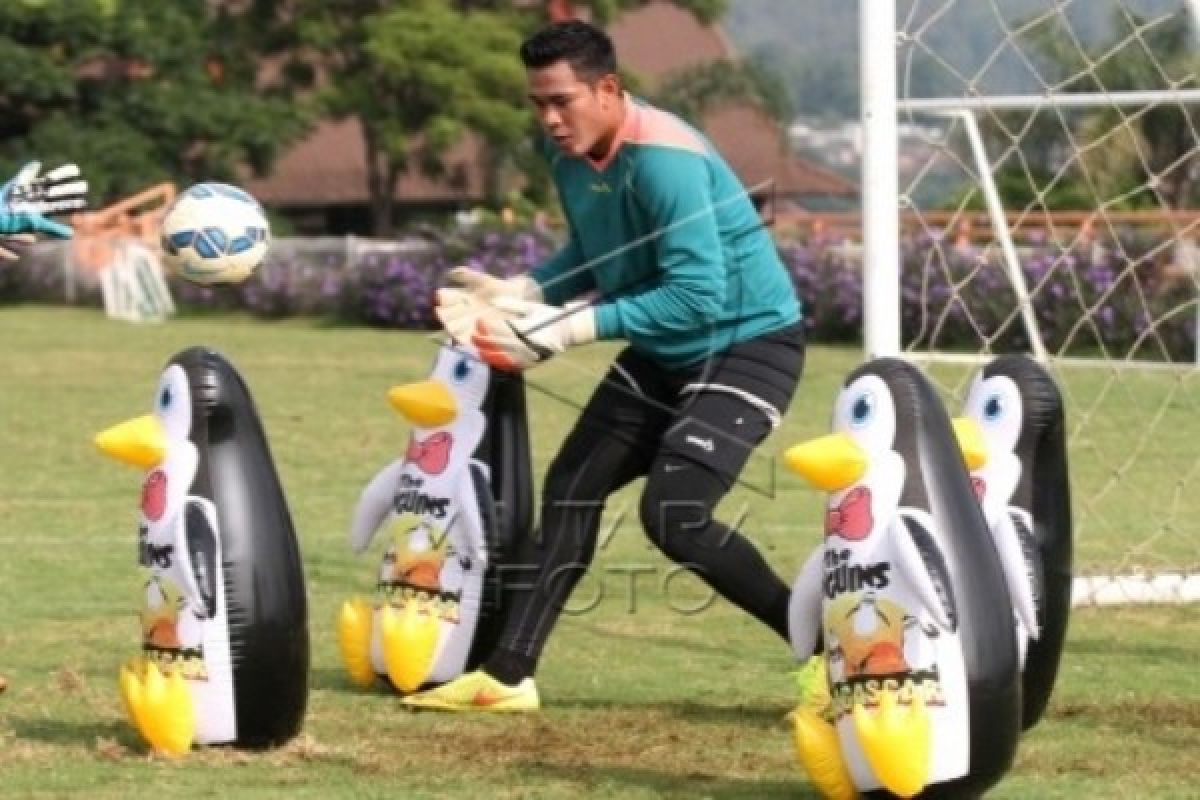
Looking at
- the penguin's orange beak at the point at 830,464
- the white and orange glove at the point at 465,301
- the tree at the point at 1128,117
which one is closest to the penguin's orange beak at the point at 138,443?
the white and orange glove at the point at 465,301

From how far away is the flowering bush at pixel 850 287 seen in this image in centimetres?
1823

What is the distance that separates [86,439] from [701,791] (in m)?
10.6

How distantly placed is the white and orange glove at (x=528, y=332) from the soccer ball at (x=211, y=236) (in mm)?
777

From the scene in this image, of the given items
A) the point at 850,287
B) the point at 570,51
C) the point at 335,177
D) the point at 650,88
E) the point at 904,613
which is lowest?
the point at 335,177

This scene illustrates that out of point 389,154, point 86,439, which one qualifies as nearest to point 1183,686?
point 86,439

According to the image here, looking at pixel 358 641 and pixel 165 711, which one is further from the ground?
pixel 165 711

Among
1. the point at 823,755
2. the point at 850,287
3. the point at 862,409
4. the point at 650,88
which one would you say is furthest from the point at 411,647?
the point at 650,88

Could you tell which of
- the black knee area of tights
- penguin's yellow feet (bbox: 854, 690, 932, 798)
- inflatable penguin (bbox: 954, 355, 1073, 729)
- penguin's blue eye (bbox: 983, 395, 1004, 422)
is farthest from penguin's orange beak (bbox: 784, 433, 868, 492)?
the black knee area of tights

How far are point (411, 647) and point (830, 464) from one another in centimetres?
213

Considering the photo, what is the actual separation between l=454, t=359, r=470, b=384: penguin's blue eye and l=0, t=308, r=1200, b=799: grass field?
3.10ft

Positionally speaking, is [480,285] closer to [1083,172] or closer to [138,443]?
[138,443]

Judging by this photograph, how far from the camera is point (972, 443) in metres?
7.01

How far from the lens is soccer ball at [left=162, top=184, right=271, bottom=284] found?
25.6ft

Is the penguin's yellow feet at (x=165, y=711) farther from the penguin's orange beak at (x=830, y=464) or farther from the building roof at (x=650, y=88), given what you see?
the building roof at (x=650, y=88)
